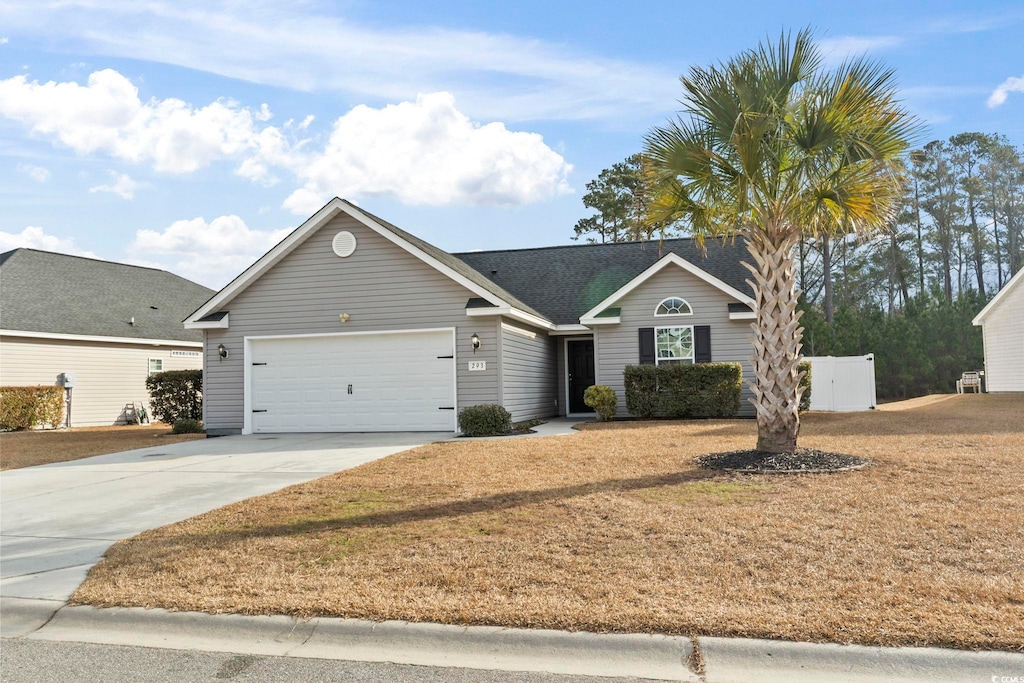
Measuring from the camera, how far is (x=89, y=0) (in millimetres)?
11023

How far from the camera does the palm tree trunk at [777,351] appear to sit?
Answer: 905 cm

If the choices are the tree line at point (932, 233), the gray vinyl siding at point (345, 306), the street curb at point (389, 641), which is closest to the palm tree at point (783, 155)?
the street curb at point (389, 641)

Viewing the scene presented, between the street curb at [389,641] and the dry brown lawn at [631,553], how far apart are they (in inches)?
4.6

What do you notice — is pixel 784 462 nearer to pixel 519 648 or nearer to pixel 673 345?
pixel 519 648

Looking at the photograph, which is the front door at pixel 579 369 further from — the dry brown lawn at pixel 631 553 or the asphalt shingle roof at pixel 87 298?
the dry brown lawn at pixel 631 553

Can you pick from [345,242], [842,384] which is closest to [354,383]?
[345,242]

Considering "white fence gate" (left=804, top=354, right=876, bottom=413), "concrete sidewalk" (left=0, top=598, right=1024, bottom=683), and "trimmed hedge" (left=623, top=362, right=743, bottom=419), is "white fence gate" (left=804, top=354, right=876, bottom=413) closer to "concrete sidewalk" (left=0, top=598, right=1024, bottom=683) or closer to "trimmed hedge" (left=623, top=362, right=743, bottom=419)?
"trimmed hedge" (left=623, top=362, right=743, bottom=419)

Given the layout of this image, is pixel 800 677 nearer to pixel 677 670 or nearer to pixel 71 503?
pixel 677 670

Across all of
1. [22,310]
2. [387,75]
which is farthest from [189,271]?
[387,75]

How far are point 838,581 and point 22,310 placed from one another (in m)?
22.8

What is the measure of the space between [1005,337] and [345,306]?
2201 cm

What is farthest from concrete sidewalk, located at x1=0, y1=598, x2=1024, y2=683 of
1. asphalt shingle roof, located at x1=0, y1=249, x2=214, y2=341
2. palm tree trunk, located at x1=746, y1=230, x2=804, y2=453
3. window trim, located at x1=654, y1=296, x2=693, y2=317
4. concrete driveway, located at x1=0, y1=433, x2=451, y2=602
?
asphalt shingle roof, located at x1=0, y1=249, x2=214, y2=341

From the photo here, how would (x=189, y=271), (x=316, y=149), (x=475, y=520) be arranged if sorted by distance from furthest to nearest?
1. (x=189, y=271)
2. (x=316, y=149)
3. (x=475, y=520)

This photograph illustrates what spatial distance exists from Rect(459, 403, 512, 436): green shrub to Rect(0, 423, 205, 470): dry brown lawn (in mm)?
6230
